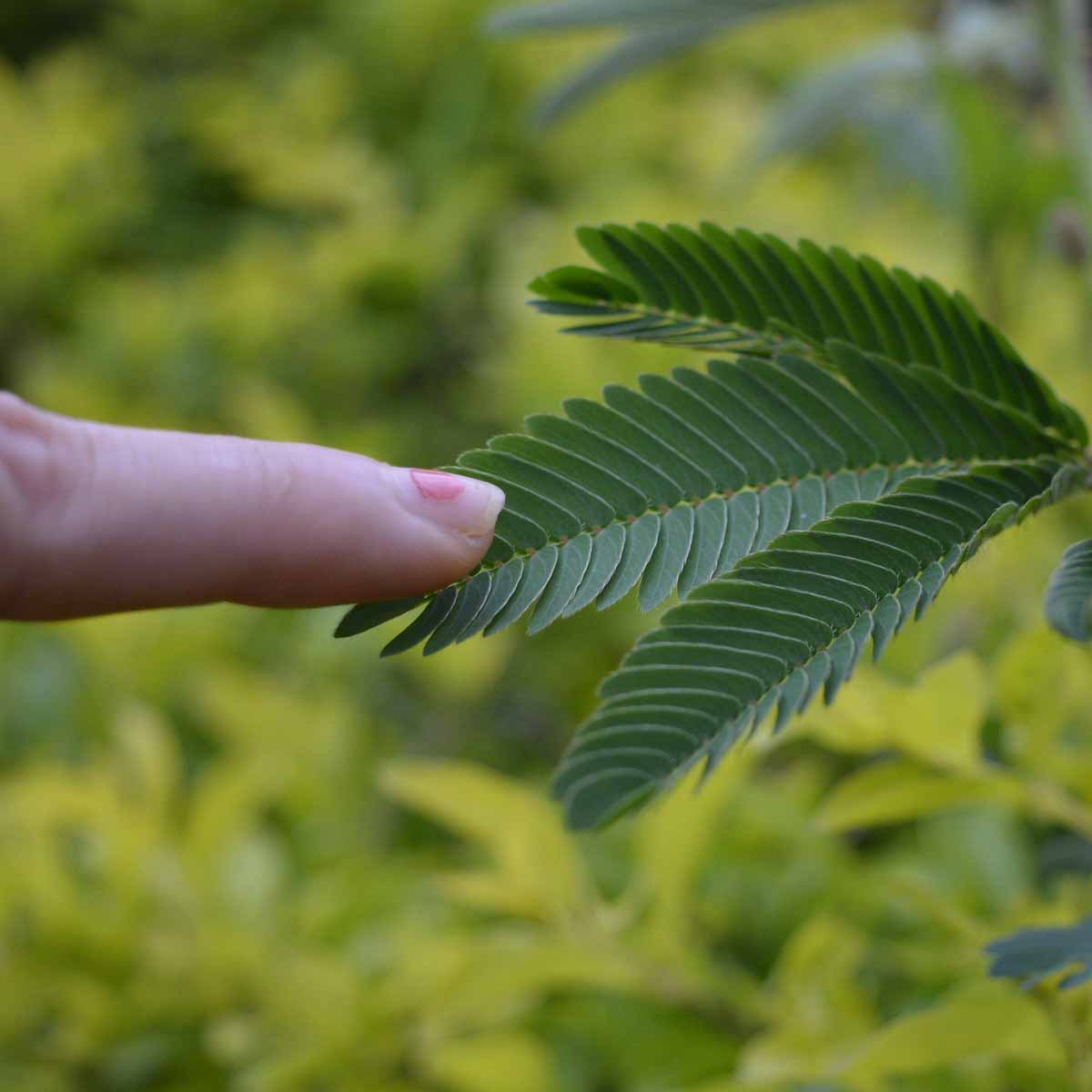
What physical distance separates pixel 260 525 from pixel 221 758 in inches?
32.2

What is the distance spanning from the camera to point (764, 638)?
0.34 meters

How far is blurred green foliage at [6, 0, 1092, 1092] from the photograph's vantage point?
0.63 meters

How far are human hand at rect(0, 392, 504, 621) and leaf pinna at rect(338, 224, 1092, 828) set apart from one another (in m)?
0.02

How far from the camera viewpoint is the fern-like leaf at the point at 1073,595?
13.7 inches

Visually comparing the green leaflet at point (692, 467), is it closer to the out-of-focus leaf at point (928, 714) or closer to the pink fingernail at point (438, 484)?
the pink fingernail at point (438, 484)

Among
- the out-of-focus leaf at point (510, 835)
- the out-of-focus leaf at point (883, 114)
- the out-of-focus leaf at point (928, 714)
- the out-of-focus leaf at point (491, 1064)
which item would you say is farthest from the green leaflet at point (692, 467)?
the out-of-focus leaf at point (883, 114)

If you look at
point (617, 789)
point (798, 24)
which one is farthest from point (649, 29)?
point (798, 24)

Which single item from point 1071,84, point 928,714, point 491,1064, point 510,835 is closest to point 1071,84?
point 1071,84

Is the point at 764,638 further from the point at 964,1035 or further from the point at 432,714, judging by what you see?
the point at 432,714

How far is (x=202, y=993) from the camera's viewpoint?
0.81 m

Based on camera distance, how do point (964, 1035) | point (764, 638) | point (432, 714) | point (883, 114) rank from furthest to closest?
point (883, 114)
point (432, 714)
point (964, 1035)
point (764, 638)

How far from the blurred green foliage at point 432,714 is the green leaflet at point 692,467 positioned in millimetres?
155

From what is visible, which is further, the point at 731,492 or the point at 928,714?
the point at 928,714

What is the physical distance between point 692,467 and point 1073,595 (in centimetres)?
12
